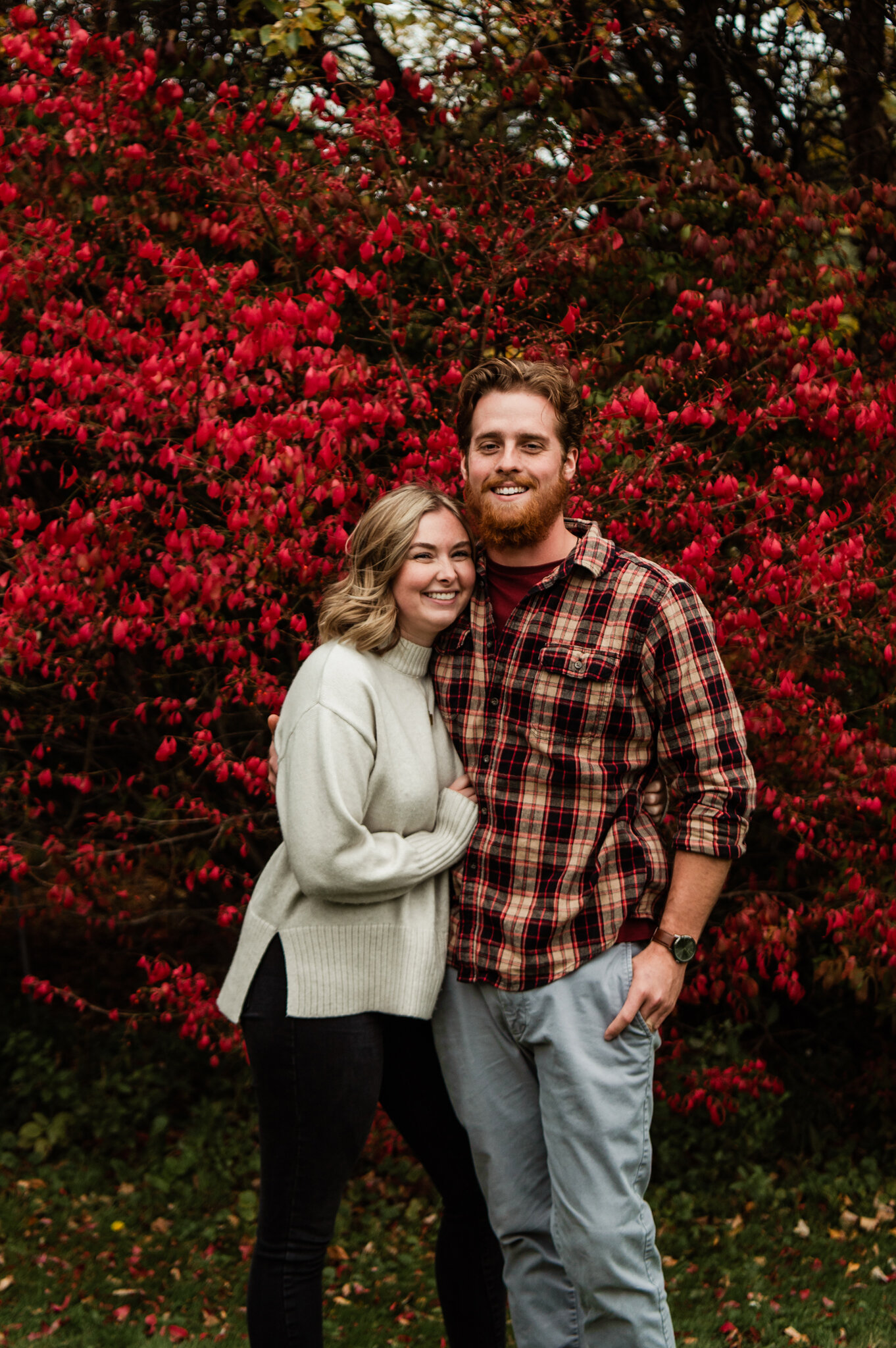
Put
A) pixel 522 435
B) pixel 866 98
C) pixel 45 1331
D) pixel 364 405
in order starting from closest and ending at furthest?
pixel 522 435 → pixel 364 405 → pixel 45 1331 → pixel 866 98

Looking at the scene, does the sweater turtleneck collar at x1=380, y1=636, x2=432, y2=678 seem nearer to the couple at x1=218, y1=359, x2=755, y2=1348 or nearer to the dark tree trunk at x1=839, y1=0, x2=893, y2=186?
the couple at x1=218, y1=359, x2=755, y2=1348

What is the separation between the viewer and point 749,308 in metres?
3.73

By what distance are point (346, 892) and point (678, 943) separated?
26.7 inches

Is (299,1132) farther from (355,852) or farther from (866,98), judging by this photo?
(866,98)

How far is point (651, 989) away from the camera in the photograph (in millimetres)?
2311

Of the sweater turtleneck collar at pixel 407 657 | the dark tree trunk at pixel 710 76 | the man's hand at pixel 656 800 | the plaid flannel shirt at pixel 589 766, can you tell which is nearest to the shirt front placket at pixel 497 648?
the plaid flannel shirt at pixel 589 766

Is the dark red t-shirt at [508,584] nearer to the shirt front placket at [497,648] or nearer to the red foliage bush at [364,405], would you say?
the shirt front placket at [497,648]

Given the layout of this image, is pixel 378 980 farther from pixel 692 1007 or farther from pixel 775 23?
pixel 775 23

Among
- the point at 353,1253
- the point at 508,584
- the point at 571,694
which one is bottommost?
the point at 353,1253

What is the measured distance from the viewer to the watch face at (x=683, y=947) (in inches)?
92.2

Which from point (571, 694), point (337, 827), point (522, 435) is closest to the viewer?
point (337, 827)

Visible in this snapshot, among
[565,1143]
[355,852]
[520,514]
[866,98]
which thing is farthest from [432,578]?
[866,98]

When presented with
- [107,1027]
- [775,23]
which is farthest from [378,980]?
[775,23]

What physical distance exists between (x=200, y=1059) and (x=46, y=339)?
10.4 feet
